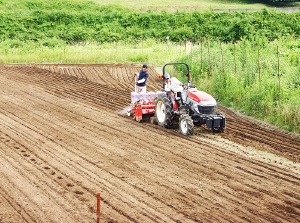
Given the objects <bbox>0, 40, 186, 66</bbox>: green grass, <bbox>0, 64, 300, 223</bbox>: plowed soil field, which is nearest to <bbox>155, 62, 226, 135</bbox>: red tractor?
<bbox>0, 64, 300, 223</bbox>: plowed soil field

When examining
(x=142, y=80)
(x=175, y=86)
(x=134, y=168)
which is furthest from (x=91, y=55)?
(x=134, y=168)

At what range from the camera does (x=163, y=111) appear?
17.1 m

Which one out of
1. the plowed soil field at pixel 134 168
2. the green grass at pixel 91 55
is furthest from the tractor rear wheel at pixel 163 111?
the green grass at pixel 91 55

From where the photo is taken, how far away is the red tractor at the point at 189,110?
16031 millimetres

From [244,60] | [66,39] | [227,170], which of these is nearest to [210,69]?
[244,60]

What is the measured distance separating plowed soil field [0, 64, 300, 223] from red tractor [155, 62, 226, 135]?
0.30 m

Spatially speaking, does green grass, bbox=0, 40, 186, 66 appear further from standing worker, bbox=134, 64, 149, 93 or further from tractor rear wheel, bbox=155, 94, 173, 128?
tractor rear wheel, bbox=155, 94, 173, 128

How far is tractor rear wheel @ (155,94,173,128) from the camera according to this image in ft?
54.6

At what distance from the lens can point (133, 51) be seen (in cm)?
3578

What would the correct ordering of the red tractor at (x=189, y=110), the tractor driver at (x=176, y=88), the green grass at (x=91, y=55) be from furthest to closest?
the green grass at (x=91, y=55) → the tractor driver at (x=176, y=88) → the red tractor at (x=189, y=110)

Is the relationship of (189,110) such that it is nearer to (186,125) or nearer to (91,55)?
(186,125)

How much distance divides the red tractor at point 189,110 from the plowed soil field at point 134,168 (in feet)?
0.99

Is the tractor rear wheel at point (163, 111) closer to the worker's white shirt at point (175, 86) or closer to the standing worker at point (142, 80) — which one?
the worker's white shirt at point (175, 86)

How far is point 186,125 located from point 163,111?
3.90 feet
